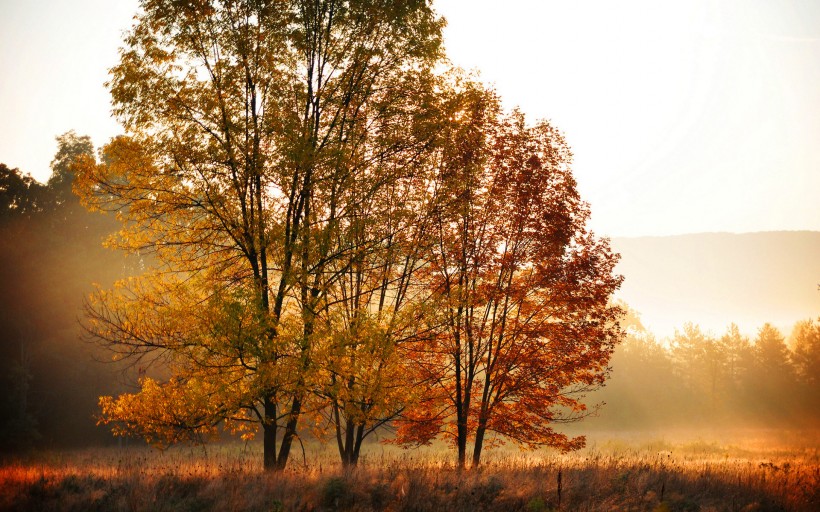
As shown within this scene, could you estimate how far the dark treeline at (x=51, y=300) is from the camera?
110ft

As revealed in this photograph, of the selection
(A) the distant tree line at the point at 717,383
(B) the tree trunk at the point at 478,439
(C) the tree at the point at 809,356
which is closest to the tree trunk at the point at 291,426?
(B) the tree trunk at the point at 478,439

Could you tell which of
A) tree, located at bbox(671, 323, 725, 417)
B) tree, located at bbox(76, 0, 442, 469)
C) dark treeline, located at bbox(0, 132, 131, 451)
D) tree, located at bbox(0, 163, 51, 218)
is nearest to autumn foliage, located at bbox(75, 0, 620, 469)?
tree, located at bbox(76, 0, 442, 469)

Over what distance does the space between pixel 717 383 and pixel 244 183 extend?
75596 millimetres

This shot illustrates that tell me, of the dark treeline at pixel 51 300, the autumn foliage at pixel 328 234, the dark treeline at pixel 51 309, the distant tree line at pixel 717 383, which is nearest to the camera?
the autumn foliage at pixel 328 234

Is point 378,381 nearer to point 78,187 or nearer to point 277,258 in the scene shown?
point 277,258

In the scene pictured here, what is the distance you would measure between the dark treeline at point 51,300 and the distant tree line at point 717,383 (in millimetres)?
50794

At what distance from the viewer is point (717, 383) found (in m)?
67.7

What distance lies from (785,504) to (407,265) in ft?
29.4

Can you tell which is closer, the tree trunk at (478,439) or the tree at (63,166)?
the tree trunk at (478,439)

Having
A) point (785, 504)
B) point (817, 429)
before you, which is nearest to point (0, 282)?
point (785, 504)

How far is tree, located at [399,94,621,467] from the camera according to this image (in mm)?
12102

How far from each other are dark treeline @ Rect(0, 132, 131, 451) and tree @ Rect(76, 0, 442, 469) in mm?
28524

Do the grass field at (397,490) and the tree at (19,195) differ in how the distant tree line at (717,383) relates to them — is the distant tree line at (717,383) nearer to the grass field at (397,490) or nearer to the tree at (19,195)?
the grass field at (397,490)

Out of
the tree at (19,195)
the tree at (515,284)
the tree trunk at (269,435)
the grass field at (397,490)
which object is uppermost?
the tree at (19,195)
